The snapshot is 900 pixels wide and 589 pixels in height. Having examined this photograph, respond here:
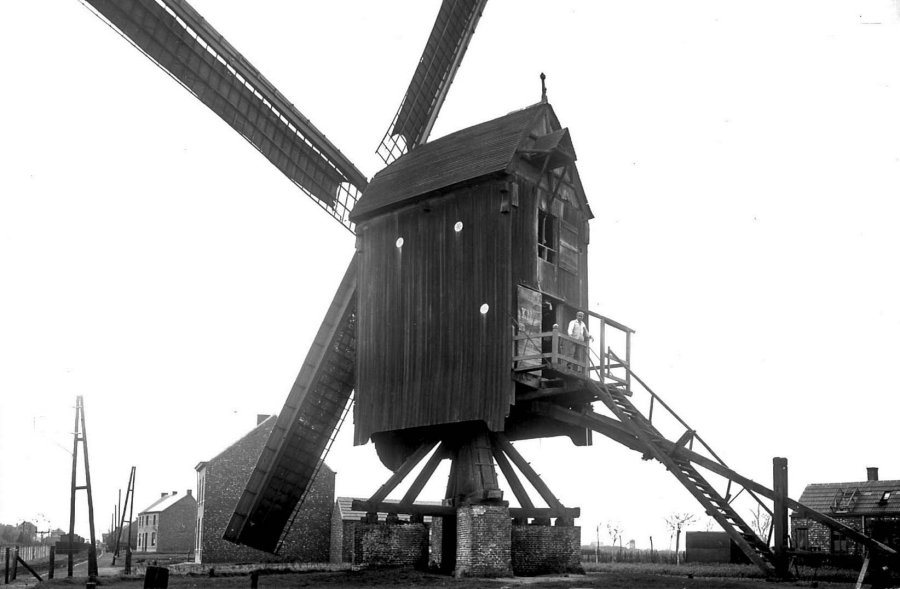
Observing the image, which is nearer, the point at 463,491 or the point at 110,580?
the point at 463,491

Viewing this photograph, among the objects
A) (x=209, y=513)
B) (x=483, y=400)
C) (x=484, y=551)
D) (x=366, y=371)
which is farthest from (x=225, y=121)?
(x=209, y=513)

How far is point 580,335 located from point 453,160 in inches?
203

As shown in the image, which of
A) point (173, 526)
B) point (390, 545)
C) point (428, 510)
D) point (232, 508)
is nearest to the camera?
point (428, 510)

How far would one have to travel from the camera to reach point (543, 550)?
22.9 meters

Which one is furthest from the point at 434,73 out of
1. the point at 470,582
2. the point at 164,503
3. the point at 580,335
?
the point at 164,503

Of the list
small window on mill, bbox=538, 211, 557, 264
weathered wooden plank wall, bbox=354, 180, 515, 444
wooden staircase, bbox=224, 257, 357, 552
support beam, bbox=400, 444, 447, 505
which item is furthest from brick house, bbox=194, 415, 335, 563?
small window on mill, bbox=538, 211, 557, 264

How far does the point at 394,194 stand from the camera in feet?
80.3

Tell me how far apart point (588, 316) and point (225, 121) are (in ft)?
33.6

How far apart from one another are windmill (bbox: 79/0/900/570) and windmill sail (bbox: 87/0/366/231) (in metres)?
0.04

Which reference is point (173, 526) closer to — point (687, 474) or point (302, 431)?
point (302, 431)

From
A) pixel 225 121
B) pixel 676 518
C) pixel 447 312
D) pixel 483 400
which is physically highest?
pixel 225 121

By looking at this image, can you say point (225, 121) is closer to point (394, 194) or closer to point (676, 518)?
point (394, 194)

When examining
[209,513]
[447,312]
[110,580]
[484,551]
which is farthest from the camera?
[209,513]

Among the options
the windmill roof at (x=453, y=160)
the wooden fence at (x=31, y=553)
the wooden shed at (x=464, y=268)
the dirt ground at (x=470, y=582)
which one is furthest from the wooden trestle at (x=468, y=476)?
the wooden fence at (x=31, y=553)
